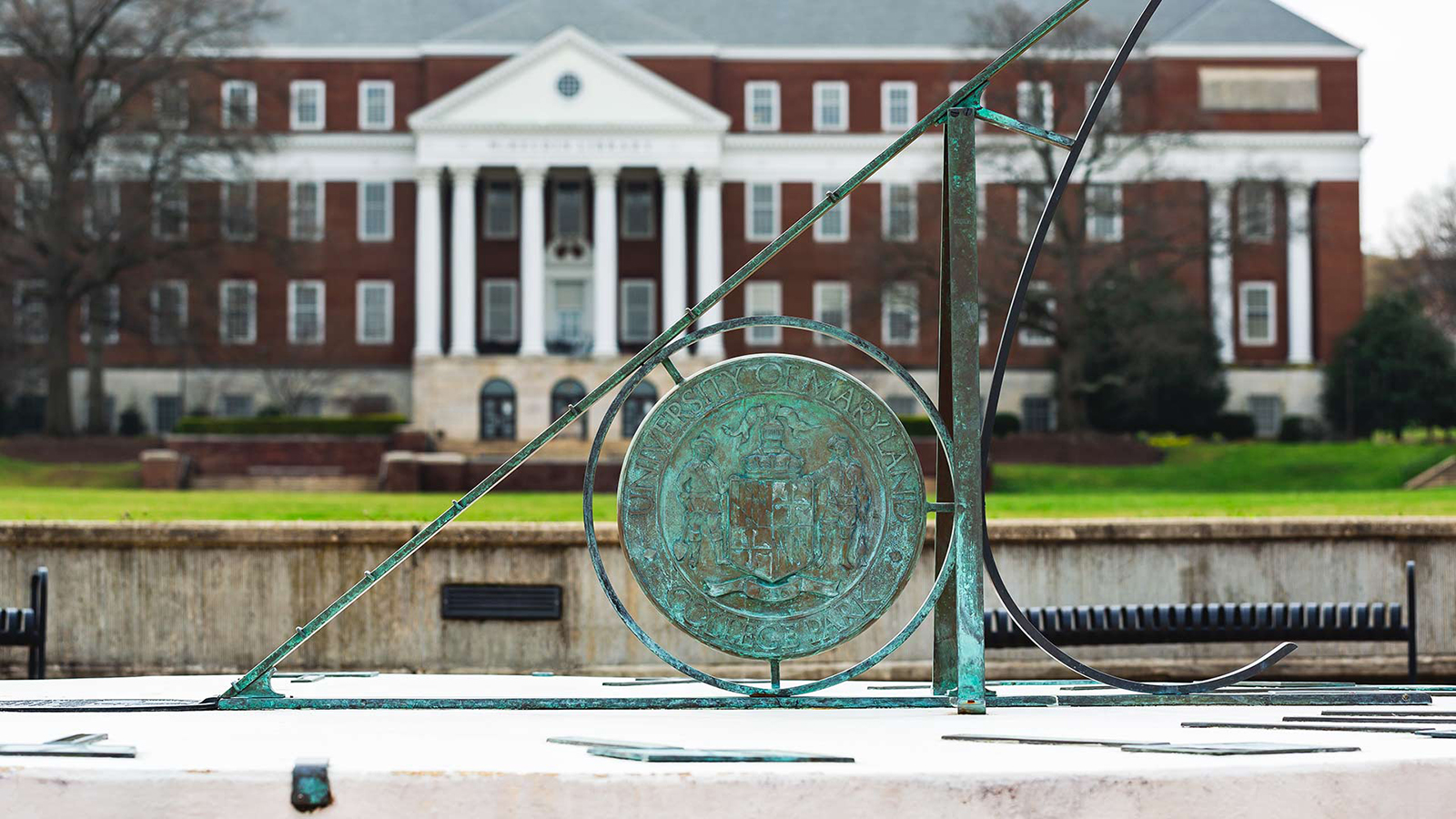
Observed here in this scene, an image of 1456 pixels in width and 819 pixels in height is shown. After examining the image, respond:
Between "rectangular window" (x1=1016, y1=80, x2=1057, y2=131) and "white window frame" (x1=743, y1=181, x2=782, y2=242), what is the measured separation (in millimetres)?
13397

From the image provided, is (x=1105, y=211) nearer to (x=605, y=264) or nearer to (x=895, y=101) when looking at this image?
(x=895, y=101)

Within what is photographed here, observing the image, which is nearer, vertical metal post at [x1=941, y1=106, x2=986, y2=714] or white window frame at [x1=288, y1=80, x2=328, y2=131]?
vertical metal post at [x1=941, y1=106, x2=986, y2=714]

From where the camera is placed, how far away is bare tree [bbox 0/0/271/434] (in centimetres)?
4075

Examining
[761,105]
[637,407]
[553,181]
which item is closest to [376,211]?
[553,181]

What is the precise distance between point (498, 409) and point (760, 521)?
48.9m

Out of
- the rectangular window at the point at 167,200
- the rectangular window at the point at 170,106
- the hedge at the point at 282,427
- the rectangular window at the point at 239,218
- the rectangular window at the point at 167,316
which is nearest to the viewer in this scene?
the hedge at the point at 282,427

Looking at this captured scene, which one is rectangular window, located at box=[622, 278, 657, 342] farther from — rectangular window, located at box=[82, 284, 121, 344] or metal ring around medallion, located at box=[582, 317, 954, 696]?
metal ring around medallion, located at box=[582, 317, 954, 696]

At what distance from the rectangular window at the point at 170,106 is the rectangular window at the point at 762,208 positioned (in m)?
22.6

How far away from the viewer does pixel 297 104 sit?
60.0 metres

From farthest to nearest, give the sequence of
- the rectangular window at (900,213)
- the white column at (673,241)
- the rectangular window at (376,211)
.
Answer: the rectangular window at (376,211), the white column at (673,241), the rectangular window at (900,213)

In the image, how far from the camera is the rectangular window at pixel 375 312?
193 feet

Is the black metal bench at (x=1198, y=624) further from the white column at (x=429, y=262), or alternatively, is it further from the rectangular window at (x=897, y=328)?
the white column at (x=429, y=262)

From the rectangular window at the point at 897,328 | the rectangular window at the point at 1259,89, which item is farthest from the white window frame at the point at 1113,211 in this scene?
the rectangular window at the point at 897,328

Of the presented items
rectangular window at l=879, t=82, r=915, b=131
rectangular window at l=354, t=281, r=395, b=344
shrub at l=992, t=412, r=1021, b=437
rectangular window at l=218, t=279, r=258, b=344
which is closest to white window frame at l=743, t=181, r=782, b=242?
rectangular window at l=879, t=82, r=915, b=131
